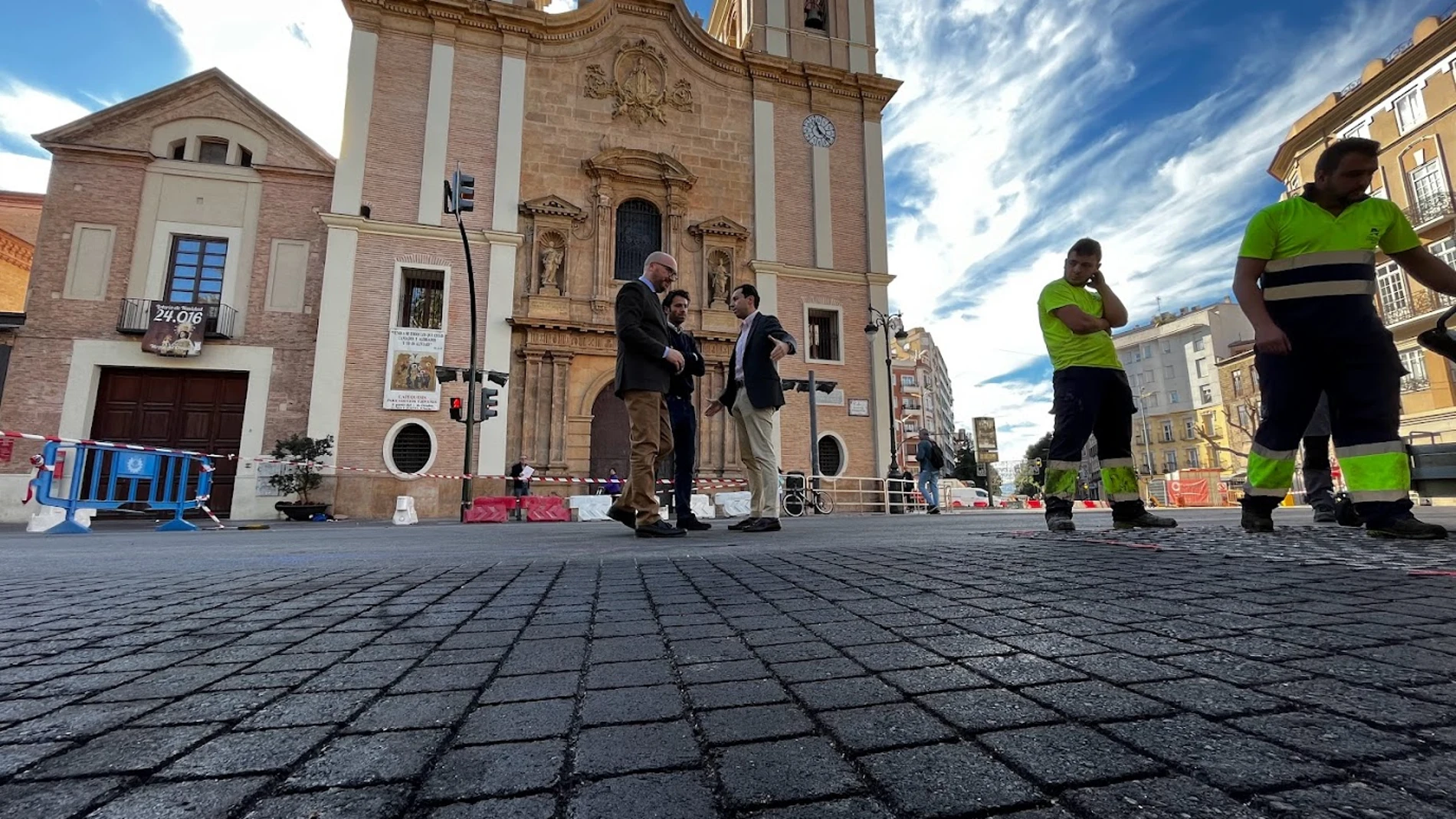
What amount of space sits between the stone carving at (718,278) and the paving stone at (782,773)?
19.1 metres

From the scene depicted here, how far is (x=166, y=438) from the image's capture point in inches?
634

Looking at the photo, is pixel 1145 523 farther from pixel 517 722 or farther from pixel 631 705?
pixel 517 722

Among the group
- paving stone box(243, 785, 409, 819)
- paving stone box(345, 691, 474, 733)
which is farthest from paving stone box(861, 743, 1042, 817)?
paving stone box(345, 691, 474, 733)

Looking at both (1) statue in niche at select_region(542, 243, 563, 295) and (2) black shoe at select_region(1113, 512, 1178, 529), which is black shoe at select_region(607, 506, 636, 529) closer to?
(2) black shoe at select_region(1113, 512, 1178, 529)

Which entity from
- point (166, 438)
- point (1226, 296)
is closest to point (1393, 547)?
point (166, 438)

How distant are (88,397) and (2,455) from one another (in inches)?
190

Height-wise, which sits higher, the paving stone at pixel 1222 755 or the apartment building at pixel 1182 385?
the apartment building at pixel 1182 385

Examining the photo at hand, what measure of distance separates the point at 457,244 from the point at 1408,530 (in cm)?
1920

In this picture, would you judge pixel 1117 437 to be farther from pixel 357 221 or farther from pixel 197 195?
pixel 197 195

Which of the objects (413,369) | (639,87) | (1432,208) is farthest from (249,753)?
(1432,208)

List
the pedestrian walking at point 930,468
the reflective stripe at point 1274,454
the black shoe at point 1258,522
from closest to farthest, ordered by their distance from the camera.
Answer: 1. the reflective stripe at point 1274,454
2. the black shoe at point 1258,522
3. the pedestrian walking at point 930,468

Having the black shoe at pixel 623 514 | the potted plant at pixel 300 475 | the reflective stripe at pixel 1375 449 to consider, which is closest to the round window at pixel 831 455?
the potted plant at pixel 300 475

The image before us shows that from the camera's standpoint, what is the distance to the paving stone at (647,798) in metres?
0.64

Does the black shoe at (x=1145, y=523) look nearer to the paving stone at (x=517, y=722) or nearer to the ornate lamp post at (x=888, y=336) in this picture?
the paving stone at (x=517, y=722)
